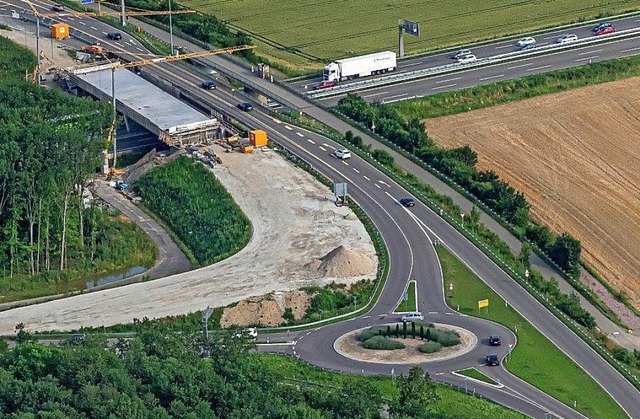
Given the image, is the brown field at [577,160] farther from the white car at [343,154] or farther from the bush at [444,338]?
the bush at [444,338]

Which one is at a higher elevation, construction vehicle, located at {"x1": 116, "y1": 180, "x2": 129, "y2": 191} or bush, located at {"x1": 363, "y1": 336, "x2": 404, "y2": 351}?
bush, located at {"x1": 363, "y1": 336, "x2": 404, "y2": 351}

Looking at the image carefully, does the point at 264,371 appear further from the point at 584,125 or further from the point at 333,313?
the point at 584,125

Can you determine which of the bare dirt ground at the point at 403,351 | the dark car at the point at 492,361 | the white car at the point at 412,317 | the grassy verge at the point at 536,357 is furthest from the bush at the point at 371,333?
the dark car at the point at 492,361

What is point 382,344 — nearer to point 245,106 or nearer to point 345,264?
point 345,264

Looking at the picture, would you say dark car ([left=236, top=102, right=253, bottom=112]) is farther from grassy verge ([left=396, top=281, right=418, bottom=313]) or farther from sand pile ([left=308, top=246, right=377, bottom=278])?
grassy verge ([left=396, top=281, right=418, bottom=313])

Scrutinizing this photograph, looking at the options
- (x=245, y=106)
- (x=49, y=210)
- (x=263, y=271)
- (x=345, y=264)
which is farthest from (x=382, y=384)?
(x=245, y=106)

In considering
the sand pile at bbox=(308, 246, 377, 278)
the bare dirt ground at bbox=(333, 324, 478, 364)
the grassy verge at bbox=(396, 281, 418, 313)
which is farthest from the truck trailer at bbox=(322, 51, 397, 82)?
the bare dirt ground at bbox=(333, 324, 478, 364)

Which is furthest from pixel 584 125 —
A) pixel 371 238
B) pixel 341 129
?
pixel 371 238
